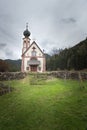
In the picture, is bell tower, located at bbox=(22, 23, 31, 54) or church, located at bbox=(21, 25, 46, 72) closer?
church, located at bbox=(21, 25, 46, 72)

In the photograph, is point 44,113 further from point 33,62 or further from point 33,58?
point 33,58

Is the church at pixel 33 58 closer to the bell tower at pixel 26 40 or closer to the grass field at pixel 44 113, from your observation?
the bell tower at pixel 26 40

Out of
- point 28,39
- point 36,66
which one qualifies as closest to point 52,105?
point 36,66

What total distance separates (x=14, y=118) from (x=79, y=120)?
4589 mm

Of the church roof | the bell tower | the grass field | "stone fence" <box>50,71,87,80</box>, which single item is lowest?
the grass field

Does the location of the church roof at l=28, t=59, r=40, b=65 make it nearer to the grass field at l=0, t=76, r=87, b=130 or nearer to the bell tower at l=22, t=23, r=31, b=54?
the bell tower at l=22, t=23, r=31, b=54

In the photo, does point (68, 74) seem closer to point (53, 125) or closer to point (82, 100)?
point (82, 100)

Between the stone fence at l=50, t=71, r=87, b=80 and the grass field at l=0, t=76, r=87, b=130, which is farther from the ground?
the stone fence at l=50, t=71, r=87, b=80

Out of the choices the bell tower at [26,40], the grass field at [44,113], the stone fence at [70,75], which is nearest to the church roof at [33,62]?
the bell tower at [26,40]

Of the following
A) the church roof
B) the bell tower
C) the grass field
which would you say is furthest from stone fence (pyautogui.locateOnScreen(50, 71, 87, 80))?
the bell tower

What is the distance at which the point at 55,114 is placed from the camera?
43.1 feet

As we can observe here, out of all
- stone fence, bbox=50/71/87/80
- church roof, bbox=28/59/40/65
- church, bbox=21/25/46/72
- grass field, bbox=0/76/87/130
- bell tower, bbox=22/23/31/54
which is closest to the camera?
grass field, bbox=0/76/87/130

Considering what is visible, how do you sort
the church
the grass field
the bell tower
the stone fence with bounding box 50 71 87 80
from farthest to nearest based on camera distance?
the bell tower < the church < the stone fence with bounding box 50 71 87 80 < the grass field

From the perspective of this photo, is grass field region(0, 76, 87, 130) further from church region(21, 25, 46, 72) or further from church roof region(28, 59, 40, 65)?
church region(21, 25, 46, 72)
